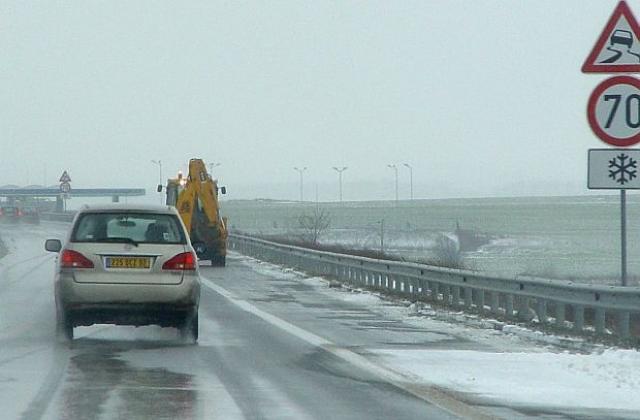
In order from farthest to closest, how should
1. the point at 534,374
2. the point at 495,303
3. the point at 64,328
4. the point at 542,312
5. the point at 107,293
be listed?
the point at 495,303 < the point at 542,312 < the point at 64,328 < the point at 107,293 < the point at 534,374

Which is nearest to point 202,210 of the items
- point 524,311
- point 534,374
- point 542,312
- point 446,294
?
point 446,294

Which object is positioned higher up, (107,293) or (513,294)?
(107,293)

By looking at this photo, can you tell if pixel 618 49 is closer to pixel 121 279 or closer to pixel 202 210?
pixel 121 279

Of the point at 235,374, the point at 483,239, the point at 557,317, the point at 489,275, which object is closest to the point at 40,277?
the point at 489,275

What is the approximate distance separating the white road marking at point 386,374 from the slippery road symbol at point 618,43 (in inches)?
156

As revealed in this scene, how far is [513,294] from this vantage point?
20.7 m

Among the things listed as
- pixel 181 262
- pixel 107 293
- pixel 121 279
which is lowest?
pixel 107 293

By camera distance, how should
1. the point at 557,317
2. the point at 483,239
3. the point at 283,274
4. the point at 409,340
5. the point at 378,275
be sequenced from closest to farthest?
the point at 409,340 < the point at 557,317 < the point at 378,275 < the point at 283,274 < the point at 483,239

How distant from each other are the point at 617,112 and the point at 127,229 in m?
5.97

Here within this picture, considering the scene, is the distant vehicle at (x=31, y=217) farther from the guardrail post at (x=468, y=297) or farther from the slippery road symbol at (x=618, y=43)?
the slippery road symbol at (x=618, y=43)

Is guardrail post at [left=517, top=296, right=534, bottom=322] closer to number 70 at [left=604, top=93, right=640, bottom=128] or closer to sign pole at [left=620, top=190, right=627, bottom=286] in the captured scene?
sign pole at [left=620, top=190, right=627, bottom=286]

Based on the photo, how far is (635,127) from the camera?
1515cm

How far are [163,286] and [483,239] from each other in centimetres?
8837

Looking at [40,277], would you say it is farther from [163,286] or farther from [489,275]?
[163,286]
